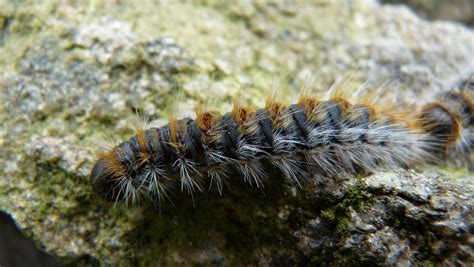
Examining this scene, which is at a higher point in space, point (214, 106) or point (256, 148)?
point (256, 148)

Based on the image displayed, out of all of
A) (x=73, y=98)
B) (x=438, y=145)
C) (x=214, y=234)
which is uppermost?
(x=438, y=145)

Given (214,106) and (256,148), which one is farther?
(214,106)

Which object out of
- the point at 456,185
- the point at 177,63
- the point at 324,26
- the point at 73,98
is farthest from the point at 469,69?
the point at 73,98

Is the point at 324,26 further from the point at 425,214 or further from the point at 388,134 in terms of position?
the point at 425,214

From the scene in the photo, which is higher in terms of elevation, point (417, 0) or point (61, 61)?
point (417, 0)
